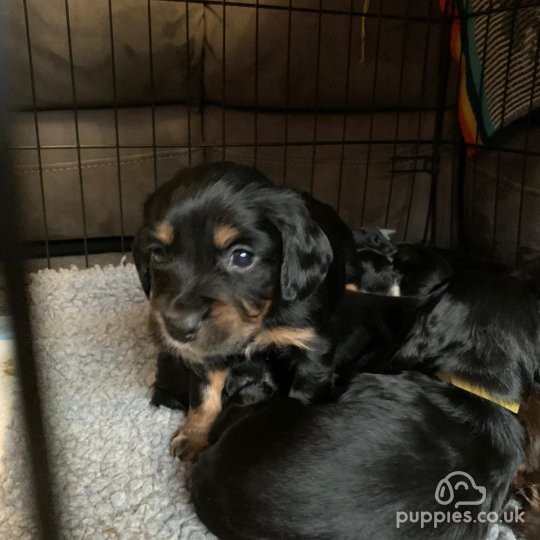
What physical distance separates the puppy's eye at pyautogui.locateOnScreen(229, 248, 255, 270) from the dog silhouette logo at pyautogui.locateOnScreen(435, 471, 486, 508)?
0.60 meters

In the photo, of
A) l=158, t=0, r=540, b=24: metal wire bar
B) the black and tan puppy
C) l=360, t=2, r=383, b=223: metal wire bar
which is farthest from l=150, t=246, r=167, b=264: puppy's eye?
l=360, t=2, r=383, b=223: metal wire bar

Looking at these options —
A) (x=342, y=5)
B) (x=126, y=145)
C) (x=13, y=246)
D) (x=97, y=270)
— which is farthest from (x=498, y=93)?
(x=13, y=246)

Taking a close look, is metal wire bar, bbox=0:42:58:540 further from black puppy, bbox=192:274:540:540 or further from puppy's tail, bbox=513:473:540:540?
puppy's tail, bbox=513:473:540:540

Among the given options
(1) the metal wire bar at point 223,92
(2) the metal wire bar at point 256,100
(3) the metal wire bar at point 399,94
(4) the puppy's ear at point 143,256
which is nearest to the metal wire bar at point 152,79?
(1) the metal wire bar at point 223,92

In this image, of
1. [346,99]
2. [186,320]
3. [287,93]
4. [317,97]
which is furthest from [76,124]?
[186,320]

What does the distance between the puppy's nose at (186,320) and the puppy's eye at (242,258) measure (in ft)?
0.46

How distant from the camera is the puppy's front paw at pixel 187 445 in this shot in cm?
150

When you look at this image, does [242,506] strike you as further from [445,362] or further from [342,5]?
[342,5]

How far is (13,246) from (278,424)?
93cm

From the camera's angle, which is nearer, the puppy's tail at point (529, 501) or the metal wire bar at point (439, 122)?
the puppy's tail at point (529, 501)

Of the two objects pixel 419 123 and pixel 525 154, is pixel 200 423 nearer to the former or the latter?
pixel 525 154

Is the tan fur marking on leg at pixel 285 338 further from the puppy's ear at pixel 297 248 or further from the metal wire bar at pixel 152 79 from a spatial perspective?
the metal wire bar at pixel 152 79

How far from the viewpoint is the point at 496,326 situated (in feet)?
4.21

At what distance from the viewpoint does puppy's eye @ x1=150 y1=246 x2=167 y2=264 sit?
1.36 metres
